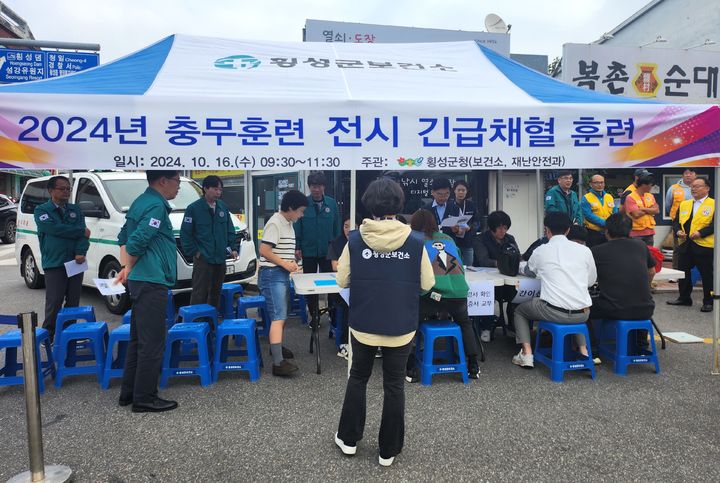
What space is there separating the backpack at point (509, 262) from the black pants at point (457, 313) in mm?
778

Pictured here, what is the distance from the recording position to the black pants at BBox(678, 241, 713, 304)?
21.2ft

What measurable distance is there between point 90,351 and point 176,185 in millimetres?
2295

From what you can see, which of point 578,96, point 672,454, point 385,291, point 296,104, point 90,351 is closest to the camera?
point 385,291

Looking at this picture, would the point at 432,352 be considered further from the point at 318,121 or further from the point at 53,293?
the point at 53,293

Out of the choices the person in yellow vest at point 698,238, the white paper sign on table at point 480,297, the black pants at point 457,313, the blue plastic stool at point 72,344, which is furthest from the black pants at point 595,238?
the blue plastic stool at point 72,344

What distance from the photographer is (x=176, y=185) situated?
361 centimetres

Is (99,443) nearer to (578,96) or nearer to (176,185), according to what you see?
(176,185)

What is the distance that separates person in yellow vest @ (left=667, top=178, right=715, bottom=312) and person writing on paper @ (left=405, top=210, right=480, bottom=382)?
4.30 metres

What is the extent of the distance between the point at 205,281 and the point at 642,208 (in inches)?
219

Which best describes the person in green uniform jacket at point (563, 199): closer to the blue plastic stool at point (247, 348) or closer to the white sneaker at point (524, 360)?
the white sneaker at point (524, 360)

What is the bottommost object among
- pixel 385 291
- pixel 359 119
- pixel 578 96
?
pixel 385 291

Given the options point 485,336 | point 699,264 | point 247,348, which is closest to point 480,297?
point 485,336

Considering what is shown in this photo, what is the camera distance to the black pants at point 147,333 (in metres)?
3.39

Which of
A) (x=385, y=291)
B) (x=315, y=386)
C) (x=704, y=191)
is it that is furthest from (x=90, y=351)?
(x=704, y=191)
